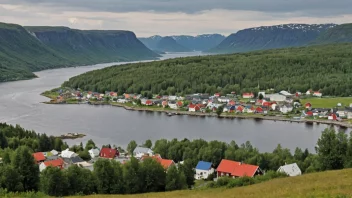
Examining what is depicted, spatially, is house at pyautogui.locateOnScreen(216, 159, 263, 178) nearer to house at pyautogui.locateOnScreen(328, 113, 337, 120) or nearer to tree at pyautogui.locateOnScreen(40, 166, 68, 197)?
tree at pyautogui.locateOnScreen(40, 166, 68, 197)

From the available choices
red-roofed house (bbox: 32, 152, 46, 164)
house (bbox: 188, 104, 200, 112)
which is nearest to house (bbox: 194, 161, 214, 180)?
red-roofed house (bbox: 32, 152, 46, 164)

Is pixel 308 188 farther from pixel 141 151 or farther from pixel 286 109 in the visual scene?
pixel 286 109

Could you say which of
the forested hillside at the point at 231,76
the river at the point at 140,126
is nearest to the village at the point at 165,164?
the river at the point at 140,126

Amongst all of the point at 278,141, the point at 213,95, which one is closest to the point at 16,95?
→ the point at 213,95

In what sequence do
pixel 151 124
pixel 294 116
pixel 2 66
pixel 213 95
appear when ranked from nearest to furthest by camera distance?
pixel 151 124 < pixel 294 116 < pixel 213 95 < pixel 2 66

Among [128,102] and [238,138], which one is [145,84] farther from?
[238,138]

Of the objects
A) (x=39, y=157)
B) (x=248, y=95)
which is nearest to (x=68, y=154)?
(x=39, y=157)
